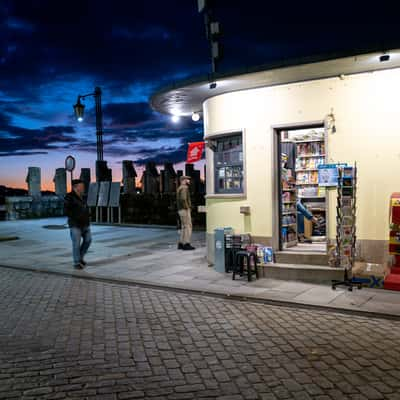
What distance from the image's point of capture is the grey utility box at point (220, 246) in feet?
30.1

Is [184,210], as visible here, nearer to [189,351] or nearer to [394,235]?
[394,235]

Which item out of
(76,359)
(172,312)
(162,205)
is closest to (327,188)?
(172,312)

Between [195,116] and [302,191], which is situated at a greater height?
[195,116]

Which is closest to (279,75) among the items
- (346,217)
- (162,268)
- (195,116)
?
(346,217)

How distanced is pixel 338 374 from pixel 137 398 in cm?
187

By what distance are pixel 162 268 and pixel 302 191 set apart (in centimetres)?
432

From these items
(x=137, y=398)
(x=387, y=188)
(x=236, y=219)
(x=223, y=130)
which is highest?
(x=223, y=130)

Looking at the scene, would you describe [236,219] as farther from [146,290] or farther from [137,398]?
[137,398]

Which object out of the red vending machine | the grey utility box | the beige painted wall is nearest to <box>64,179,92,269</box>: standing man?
the grey utility box

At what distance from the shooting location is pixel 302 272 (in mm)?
8328

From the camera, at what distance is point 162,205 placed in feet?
68.6

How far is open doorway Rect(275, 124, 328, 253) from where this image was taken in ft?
32.5

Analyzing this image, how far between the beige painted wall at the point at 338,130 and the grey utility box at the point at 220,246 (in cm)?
49

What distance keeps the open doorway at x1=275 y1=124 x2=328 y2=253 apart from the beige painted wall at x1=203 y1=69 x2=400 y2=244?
71 centimetres
